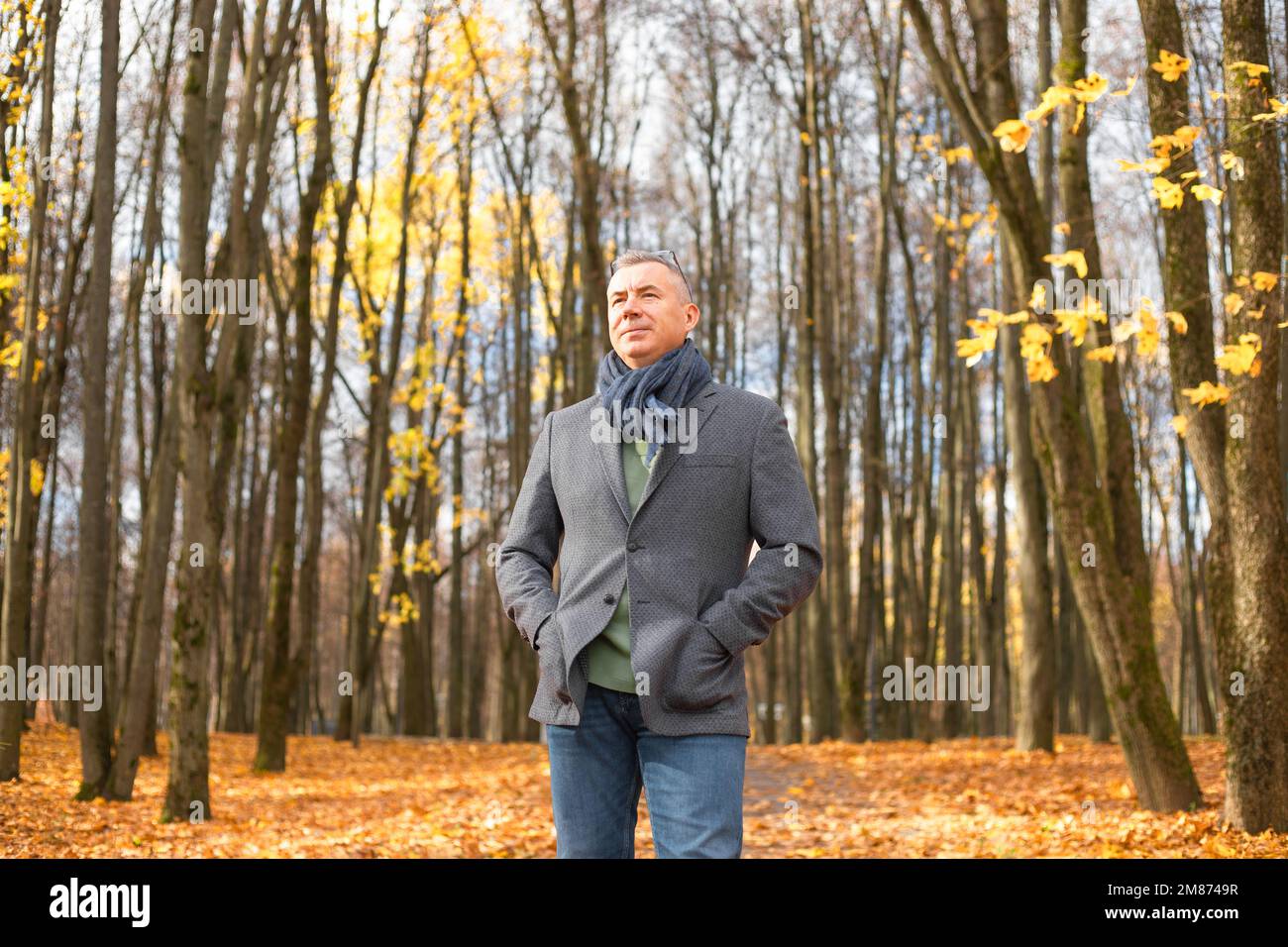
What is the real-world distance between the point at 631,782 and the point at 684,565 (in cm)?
50

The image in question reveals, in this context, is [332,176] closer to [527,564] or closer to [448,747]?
[448,747]

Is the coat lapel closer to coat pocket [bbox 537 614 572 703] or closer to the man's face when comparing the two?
the man's face

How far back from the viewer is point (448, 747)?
17.8 meters

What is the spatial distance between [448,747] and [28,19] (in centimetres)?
1118

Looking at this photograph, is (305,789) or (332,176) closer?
(305,789)

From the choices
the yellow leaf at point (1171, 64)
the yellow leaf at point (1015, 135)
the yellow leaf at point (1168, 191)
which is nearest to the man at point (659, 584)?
the yellow leaf at point (1015, 135)

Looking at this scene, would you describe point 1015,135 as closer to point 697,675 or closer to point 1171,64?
point 1171,64

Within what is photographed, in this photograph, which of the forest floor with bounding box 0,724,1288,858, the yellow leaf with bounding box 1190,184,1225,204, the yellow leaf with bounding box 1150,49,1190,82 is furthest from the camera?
the forest floor with bounding box 0,724,1288,858

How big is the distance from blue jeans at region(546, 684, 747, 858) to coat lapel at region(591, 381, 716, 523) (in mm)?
423

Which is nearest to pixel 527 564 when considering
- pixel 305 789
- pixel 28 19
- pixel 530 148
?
pixel 28 19

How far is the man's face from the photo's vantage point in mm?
2879

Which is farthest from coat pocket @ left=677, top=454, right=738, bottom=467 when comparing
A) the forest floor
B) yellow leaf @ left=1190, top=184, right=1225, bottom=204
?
the forest floor

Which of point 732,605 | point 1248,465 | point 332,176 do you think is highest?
point 332,176
